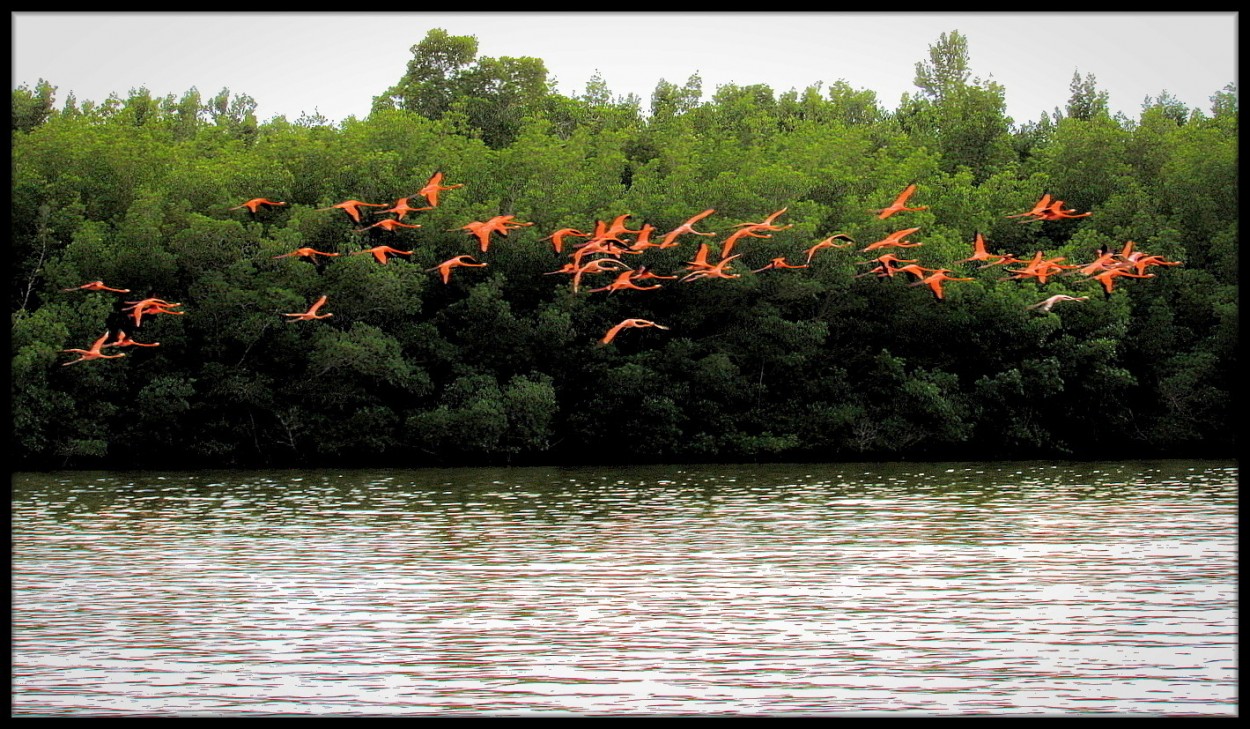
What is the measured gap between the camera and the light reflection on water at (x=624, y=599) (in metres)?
14.8

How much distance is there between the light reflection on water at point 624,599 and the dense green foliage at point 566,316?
581cm

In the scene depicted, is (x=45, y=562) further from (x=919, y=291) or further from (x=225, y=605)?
(x=919, y=291)

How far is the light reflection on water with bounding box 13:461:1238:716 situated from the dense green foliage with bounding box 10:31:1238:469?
5.81 metres

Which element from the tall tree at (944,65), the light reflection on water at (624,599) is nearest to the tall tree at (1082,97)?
the tall tree at (944,65)

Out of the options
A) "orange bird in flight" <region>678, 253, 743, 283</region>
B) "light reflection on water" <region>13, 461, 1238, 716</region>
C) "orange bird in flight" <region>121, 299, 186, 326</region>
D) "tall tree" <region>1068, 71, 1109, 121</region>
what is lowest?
"light reflection on water" <region>13, 461, 1238, 716</region>

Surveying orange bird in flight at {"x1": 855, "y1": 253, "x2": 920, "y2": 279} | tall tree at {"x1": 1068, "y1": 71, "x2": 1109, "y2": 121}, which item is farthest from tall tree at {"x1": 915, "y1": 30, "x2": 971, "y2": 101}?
orange bird in flight at {"x1": 855, "y1": 253, "x2": 920, "y2": 279}

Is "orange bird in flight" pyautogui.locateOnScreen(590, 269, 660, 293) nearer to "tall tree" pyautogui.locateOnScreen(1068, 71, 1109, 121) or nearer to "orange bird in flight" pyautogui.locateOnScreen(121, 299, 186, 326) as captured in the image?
"orange bird in flight" pyautogui.locateOnScreen(121, 299, 186, 326)

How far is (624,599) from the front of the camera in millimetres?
21062

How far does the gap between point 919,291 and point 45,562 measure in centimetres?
2854

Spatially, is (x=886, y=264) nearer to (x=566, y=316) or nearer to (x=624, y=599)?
(x=624, y=599)

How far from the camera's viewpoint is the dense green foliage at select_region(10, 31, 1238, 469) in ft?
143

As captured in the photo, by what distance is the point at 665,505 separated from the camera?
112 ft

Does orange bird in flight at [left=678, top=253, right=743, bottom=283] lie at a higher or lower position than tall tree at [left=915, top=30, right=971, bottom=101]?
lower
